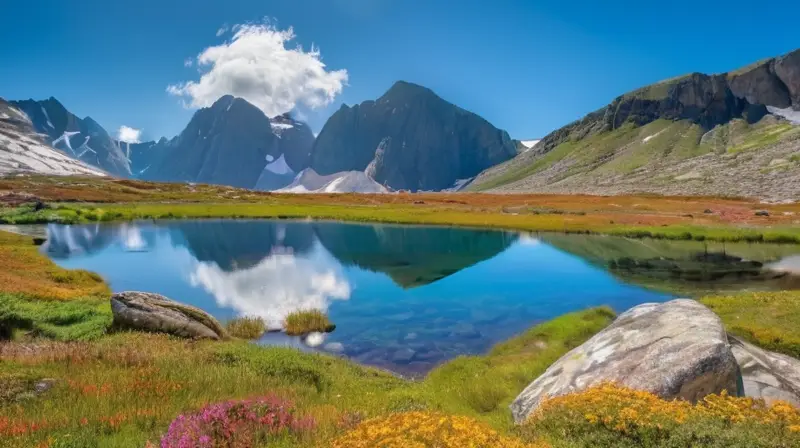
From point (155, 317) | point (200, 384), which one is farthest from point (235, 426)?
point (155, 317)

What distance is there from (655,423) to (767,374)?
23.7 feet

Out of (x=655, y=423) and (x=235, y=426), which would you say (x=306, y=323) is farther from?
(x=655, y=423)

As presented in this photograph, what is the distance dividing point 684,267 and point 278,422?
50.3 m

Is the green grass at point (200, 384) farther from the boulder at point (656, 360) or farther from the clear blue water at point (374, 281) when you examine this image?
the clear blue water at point (374, 281)

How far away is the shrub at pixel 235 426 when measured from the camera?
7.85 meters

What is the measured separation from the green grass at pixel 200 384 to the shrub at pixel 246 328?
18.7ft

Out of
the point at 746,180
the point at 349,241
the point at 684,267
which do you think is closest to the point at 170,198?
the point at 349,241

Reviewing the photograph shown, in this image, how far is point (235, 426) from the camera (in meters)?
8.40

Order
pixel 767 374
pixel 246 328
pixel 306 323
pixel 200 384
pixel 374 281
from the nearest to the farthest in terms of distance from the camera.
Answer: pixel 200 384 < pixel 767 374 < pixel 246 328 < pixel 306 323 < pixel 374 281

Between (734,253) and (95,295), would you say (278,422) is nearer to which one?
(95,295)

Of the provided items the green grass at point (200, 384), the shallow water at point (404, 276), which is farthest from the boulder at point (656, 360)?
the shallow water at point (404, 276)

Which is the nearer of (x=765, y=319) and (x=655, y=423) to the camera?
(x=655, y=423)

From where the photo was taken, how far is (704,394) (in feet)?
35.8

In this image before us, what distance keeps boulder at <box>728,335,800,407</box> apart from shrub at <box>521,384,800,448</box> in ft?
10.6
